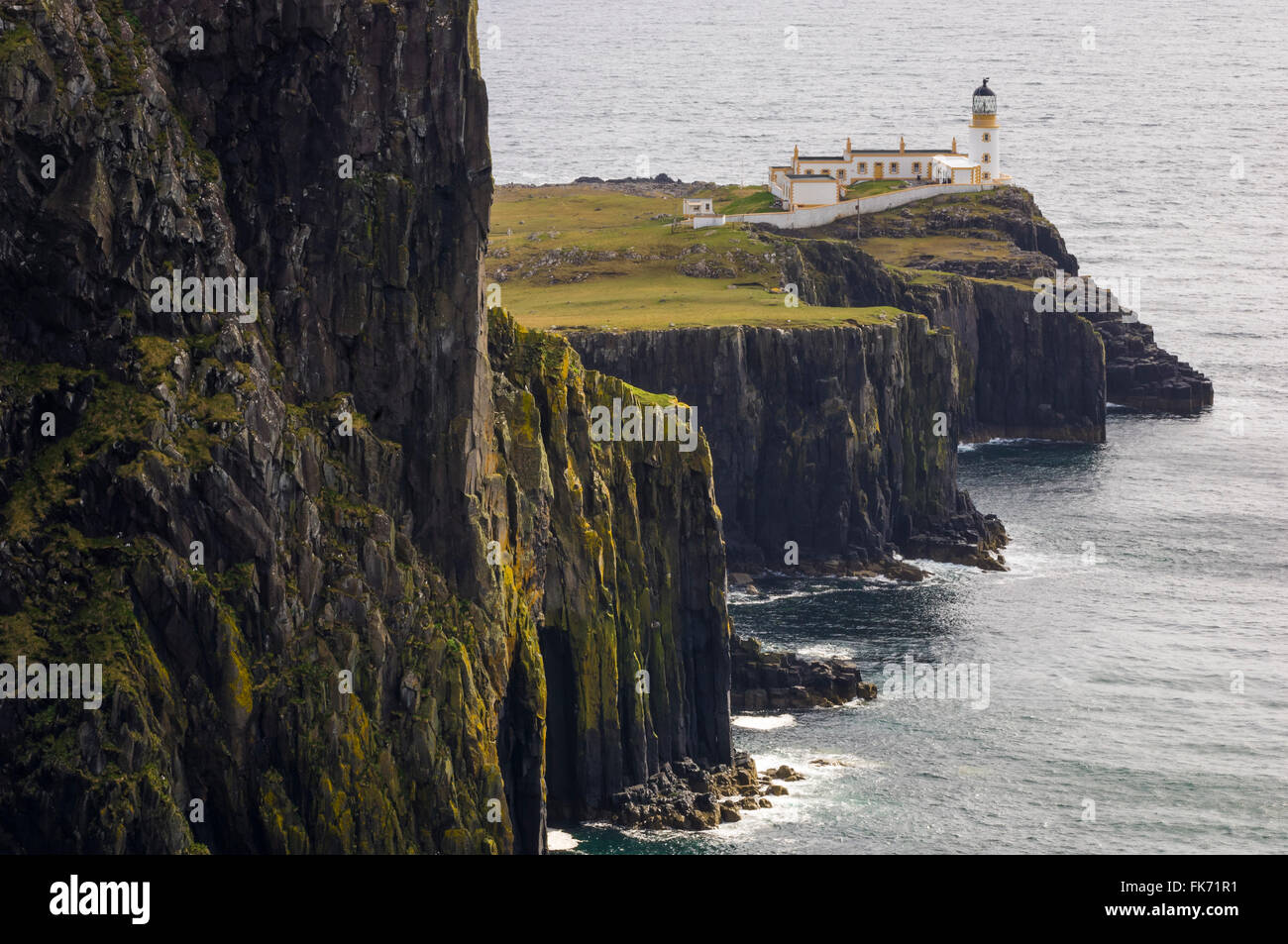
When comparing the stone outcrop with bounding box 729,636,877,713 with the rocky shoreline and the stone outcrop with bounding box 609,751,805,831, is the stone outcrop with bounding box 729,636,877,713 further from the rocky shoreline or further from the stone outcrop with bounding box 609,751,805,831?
the stone outcrop with bounding box 609,751,805,831

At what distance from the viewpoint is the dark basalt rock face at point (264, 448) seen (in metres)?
88.4

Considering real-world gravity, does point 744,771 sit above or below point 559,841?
above

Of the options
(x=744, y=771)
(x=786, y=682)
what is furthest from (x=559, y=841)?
(x=786, y=682)

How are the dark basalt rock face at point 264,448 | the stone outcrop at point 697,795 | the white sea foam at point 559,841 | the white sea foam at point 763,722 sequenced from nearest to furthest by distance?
the dark basalt rock face at point 264,448 → the white sea foam at point 559,841 → the stone outcrop at point 697,795 → the white sea foam at point 763,722

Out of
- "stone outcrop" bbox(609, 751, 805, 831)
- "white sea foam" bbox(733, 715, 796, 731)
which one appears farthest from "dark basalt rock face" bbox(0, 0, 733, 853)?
"white sea foam" bbox(733, 715, 796, 731)

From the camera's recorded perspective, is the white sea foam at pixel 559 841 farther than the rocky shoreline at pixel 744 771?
No

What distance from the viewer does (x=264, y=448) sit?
9481 cm

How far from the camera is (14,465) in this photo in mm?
90188

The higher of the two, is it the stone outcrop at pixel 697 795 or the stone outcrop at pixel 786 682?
the stone outcrop at pixel 786 682

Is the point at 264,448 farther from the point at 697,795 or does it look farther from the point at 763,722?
the point at 763,722

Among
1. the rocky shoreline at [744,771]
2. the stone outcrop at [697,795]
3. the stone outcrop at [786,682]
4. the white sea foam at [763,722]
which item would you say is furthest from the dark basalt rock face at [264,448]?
the stone outcrop at [786,682]

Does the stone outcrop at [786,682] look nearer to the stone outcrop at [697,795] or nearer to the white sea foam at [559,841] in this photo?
the stone outcrop at [697,795]

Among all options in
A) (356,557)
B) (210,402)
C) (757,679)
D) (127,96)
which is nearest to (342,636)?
(356,557)

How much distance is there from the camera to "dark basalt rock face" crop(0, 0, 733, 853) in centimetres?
8838
